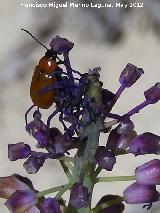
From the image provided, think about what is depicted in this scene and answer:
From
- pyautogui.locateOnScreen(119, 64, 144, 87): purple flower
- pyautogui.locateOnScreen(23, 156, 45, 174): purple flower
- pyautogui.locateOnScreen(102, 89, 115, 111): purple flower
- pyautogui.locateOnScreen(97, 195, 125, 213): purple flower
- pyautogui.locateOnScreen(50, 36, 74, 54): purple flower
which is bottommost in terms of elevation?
pyautogui.locateOnScreen(97, 195, 125, 213): purple flower

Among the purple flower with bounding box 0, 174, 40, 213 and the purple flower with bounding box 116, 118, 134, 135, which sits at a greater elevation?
the purple flower with bounding box 116, 118, 134, 135

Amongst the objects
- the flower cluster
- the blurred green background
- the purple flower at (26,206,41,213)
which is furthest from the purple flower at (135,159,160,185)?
the blurred green background

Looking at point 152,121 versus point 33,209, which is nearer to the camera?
point 33,209

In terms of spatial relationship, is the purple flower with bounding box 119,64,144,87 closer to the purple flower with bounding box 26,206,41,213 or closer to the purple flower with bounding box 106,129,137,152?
the purple flower with bounding box 106,129,137,152

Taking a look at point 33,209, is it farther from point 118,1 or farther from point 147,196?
point 118,1

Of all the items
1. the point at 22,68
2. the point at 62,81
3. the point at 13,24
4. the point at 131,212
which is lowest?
the point at 131,212

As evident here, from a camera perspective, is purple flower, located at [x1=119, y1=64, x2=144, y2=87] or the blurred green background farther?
the blurred green background

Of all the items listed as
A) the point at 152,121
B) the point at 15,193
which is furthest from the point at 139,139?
the point at 152,121

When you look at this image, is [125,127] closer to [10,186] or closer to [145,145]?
[145,145]

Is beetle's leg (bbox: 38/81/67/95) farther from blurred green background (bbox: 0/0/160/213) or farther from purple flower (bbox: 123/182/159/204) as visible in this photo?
blurred green background (bbox: 0/0/160/213)
